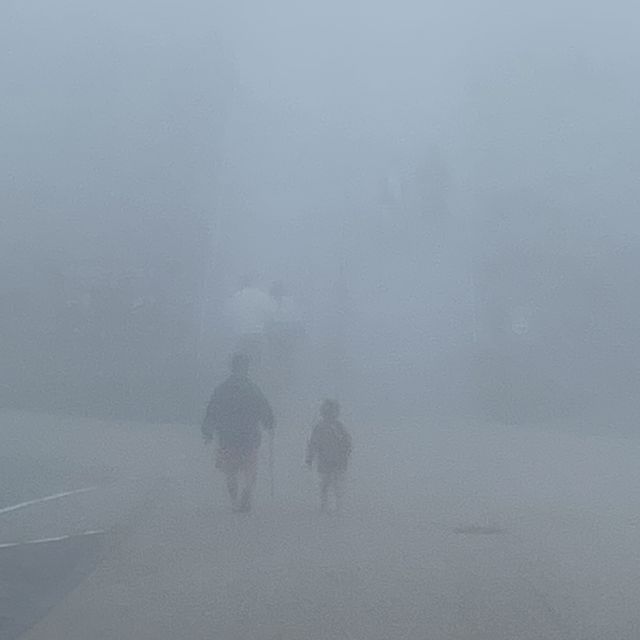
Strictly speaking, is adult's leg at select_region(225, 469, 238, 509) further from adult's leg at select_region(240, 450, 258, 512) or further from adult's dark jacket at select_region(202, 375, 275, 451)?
adult's dark jacket at select_region(202, 375, 275, 451)

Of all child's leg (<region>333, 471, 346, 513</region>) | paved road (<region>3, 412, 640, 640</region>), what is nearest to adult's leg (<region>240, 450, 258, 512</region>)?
paved road (<region>3, 412, 640, 640</region>)

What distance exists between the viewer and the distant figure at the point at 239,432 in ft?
29.8

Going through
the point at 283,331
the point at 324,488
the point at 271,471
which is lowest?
the point at 324,488

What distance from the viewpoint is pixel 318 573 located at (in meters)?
7.76

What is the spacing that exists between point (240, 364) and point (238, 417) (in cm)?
53

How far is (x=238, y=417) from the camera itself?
914 centimetres

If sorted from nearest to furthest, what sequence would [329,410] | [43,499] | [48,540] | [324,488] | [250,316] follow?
[48,540] → [324,488] → [329,410] → [43,499] → [250,316]

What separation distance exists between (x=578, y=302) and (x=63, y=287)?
3.70m

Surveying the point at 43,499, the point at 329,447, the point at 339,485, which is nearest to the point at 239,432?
the point at 329,447

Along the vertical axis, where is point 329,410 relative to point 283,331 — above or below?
below

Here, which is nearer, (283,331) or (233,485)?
(233,485)

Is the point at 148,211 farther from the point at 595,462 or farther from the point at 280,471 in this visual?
the point at 595,462

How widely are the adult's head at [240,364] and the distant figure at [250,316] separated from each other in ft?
0.24

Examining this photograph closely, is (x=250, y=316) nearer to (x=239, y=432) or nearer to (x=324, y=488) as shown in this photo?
(x=239, y=432)
